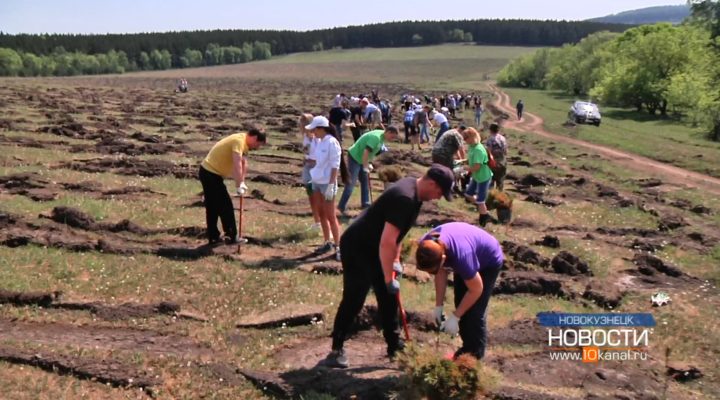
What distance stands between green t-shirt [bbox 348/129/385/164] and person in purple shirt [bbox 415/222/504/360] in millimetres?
6214

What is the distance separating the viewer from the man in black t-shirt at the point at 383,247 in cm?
588

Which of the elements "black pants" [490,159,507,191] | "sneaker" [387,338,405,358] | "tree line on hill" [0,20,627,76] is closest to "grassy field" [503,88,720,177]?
"black pants" [490,159,507,191]

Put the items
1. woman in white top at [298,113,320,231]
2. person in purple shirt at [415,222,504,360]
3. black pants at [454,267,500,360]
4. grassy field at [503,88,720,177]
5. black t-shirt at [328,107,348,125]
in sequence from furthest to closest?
grassy field at [503,88,720,177] → black t-shirt at [328,107,348,125] → woman in white top at [298,113,320,231] → black pants at [454,267,500,360] → person in purple shirt at [415,222,504,360]

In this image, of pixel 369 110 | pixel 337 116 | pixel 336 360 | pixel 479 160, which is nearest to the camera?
pixel 336 360

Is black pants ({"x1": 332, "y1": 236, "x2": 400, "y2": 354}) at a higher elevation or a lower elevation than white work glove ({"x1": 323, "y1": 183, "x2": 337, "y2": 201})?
lower

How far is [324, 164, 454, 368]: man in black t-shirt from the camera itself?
588cm

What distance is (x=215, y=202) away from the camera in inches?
407

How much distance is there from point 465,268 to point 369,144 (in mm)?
6839

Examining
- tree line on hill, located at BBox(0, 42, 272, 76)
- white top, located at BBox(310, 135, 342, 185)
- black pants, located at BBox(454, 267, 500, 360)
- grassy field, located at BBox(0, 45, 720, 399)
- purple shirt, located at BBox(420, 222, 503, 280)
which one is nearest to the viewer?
purple shirt, located at BBox(420, 222, 503, 280)

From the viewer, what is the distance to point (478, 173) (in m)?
13.0

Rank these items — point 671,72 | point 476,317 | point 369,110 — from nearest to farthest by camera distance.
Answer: point 476,317 → point 369,110 → point 671,72

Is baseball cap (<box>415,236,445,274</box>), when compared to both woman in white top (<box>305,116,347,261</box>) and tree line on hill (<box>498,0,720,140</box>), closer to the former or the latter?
woman in white top (<box>305,116,347,261</box>)

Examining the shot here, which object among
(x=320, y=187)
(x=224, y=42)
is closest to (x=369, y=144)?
(x=320, y=187)

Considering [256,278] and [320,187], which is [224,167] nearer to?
[320,187]
